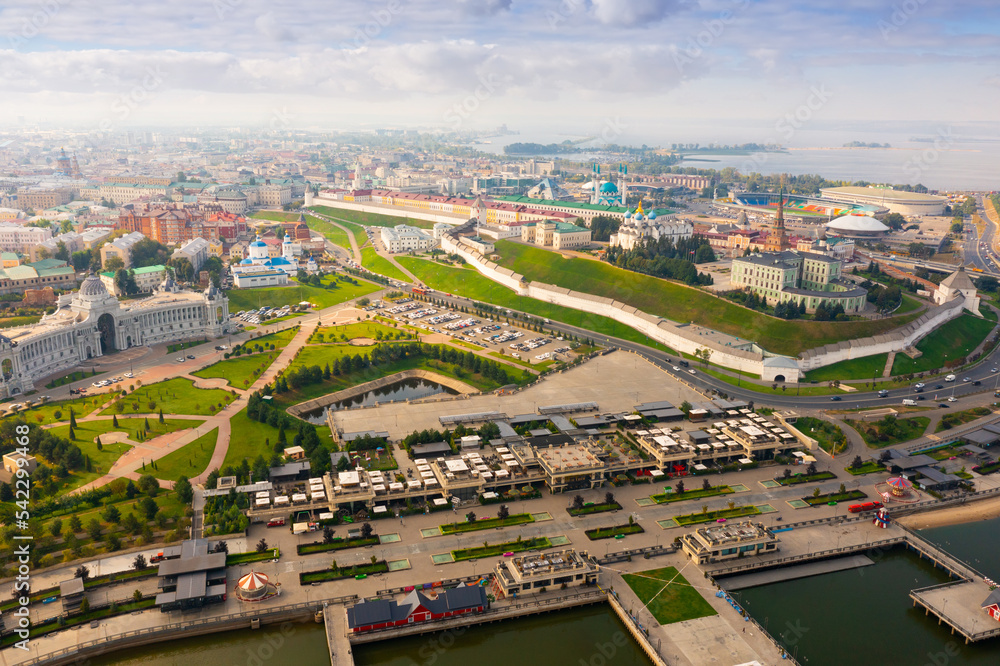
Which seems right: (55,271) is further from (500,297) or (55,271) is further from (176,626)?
(176,626)

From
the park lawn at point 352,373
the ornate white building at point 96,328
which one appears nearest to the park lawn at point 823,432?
the park lawn at point 352,373

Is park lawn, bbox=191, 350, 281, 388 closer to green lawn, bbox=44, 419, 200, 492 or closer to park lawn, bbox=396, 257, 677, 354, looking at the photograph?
green lawn, bbox=44, 419, 200, 492

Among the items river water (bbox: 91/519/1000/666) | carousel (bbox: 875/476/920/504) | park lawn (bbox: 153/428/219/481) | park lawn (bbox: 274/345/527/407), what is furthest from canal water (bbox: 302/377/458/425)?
carousel (bbox: 875/476/920/504)

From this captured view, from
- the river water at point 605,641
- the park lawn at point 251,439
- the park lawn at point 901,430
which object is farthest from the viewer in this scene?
the park lawn at point 901,430

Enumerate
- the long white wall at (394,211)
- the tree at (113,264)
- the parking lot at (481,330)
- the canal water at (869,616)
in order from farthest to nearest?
the long white wall at (394,211)
the tree at (113,264)
the parking lot at (481,330)
the canal water at (869,616)

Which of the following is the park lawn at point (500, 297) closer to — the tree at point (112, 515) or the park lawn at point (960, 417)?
the park lawn at point (960, 417)

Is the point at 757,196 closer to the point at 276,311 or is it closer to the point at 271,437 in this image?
the point at 276,311

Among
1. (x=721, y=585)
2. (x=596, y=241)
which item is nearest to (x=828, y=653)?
(x=721, y=585)

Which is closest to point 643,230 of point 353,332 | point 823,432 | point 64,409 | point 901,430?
point 353,332
